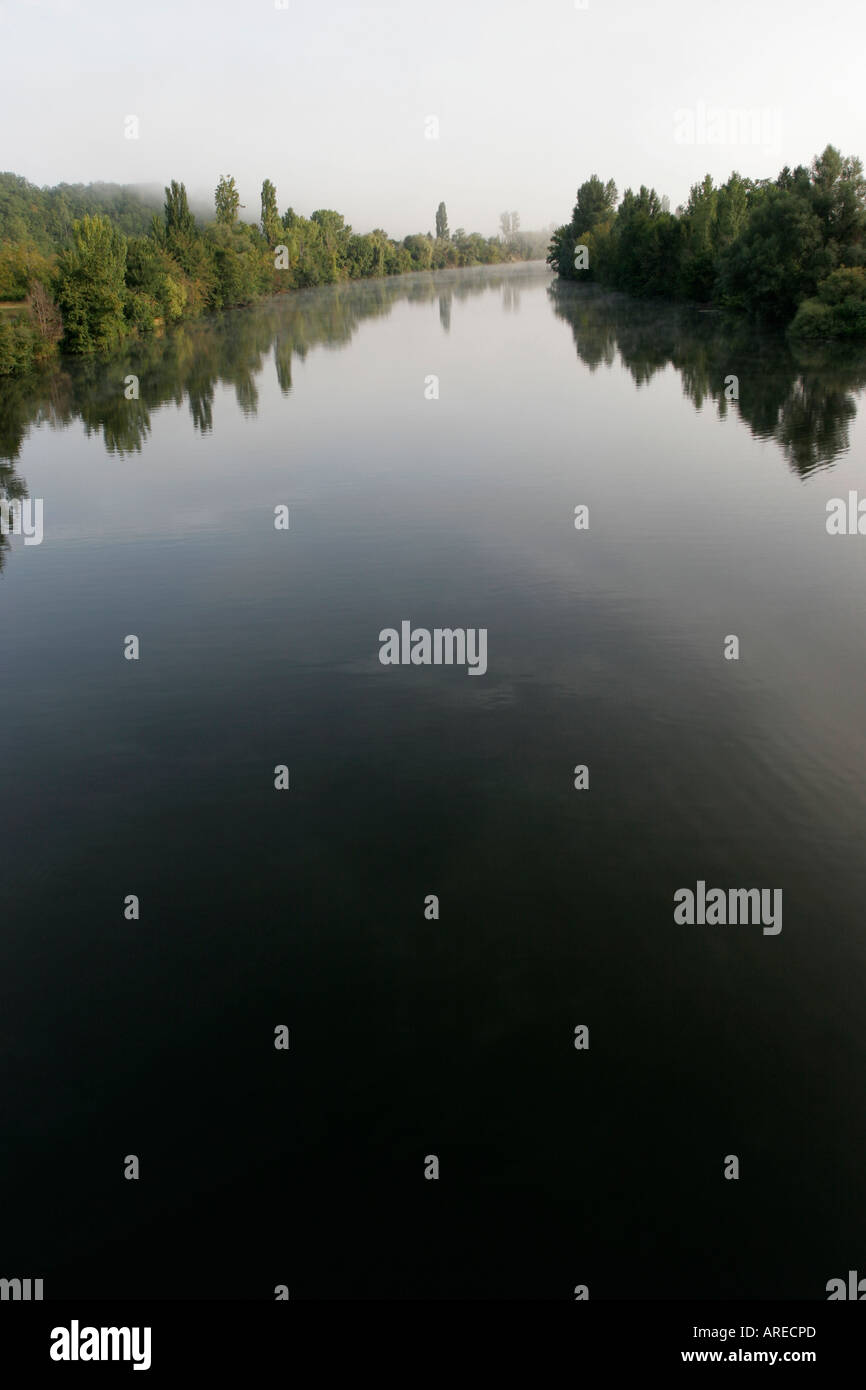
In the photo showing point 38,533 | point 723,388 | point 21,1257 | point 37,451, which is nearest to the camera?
point 21,1257

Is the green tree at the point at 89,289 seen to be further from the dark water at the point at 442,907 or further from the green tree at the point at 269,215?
the green tree at the point at 269,215

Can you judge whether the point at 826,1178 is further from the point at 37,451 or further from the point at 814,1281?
the point at 37,451

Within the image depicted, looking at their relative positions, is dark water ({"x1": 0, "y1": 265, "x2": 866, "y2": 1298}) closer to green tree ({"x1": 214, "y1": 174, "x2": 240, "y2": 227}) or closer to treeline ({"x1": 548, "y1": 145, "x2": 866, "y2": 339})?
treeline ({"x1": 548, "y1": 145, "x2": 866, "y2": 339})

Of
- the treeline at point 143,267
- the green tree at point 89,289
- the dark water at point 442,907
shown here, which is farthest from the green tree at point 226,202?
the dark water at point 442,907

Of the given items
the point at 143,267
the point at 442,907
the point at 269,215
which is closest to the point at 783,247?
the point at 143,267

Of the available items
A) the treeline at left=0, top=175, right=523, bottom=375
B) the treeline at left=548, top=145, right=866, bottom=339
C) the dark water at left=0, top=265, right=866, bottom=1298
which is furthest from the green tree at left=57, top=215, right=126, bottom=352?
the dark water at left=0, top=265, right=866, bottom=1298

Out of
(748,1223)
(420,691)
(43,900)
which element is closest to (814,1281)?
(748,1223)
